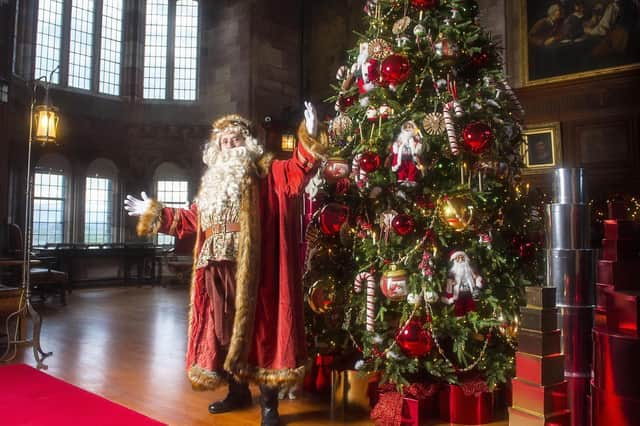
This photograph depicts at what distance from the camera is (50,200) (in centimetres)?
1081

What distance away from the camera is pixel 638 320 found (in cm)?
67

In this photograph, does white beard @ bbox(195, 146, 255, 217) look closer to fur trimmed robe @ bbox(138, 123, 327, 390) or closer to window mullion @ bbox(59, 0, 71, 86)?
fur trimmed robe @ bbox(138, 123, 327, 390)

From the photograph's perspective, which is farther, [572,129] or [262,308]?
[572,129]

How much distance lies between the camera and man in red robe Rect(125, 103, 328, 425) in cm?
261

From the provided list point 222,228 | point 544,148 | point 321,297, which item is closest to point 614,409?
point 222,228

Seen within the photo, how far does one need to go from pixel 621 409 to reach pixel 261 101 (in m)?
11.1

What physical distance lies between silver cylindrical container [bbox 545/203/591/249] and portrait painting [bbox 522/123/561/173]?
7559 millimetres

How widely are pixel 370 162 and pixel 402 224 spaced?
1.25 feet

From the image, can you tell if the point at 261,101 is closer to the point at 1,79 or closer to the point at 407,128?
the point at 1,79

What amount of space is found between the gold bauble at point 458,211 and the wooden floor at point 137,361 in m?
1.12

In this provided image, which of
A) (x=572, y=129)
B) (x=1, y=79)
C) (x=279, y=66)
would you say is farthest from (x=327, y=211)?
(x=279, y=66)

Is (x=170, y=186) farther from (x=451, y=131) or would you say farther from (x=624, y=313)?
(x=624, y=313)

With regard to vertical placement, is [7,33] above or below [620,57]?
above

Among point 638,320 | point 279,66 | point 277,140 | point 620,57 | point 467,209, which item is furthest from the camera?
point 279,66
